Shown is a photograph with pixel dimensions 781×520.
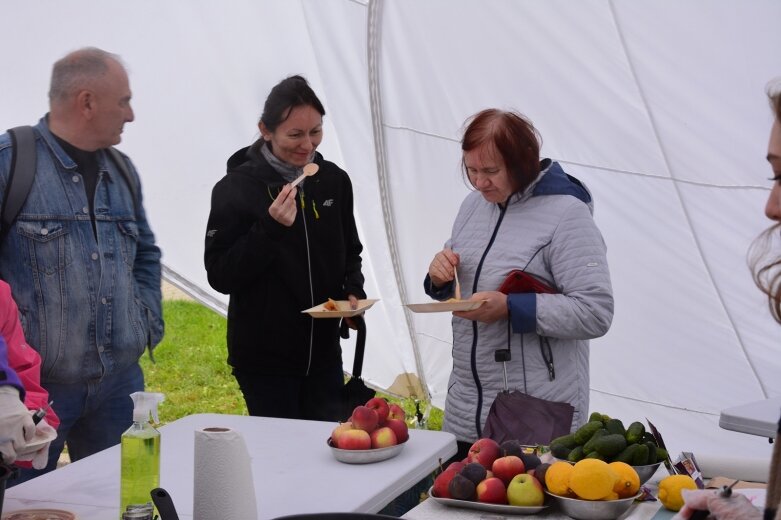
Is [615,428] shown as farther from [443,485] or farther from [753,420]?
[753,420]

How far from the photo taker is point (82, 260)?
325cm

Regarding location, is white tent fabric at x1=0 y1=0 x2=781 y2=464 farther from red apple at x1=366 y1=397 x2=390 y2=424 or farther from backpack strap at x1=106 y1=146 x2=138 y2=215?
red apple at x1=366 y1=397 x2=390 y2=424

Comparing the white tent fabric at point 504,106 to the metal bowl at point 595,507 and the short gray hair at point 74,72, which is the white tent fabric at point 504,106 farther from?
the metal bowl at point 595,507

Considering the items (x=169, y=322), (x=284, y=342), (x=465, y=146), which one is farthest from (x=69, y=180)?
(x=169, y=322)

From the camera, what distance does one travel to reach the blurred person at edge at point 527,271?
3037 millimetres

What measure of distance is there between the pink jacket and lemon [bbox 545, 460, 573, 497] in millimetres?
1181

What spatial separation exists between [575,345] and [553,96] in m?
1.90

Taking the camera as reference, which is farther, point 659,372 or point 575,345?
point 659,372

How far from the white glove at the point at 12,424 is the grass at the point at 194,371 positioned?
182 inches

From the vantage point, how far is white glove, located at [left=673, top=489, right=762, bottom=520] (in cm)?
151

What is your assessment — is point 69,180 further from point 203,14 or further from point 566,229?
point 203,14

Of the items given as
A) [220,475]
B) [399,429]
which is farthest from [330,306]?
[220,475]

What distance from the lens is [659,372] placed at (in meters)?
4.96

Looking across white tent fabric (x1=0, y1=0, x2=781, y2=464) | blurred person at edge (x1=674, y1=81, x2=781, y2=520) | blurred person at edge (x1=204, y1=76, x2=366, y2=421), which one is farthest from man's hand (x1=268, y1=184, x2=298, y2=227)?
blurred person at edge (x1=674, y1=81, x2=781, y2=520)
